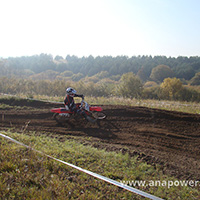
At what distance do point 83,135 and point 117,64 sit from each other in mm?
121716

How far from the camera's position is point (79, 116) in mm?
11031

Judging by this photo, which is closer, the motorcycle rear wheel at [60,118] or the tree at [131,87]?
the motorcycle rear wheel at [60,118]

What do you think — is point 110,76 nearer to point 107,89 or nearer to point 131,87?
point 107,89

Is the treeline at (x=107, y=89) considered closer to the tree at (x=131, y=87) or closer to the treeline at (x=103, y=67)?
the tree at (x=131, y=87)

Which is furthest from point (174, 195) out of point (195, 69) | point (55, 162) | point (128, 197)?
point (195, 69)

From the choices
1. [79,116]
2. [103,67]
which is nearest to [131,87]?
[79,116]

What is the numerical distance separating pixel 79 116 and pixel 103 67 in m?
124

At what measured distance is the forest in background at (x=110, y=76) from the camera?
34.9m

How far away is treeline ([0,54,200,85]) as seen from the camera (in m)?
102

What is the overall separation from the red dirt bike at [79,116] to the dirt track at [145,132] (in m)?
0.38

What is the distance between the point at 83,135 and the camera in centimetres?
844

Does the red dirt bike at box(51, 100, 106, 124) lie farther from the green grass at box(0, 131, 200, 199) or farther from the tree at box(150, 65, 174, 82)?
the tree at box(150, 65, 174, 82)

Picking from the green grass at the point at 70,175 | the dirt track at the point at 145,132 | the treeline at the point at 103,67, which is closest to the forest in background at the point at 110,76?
the treeline at the point at 103,67

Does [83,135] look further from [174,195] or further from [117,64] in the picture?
[117,64]
